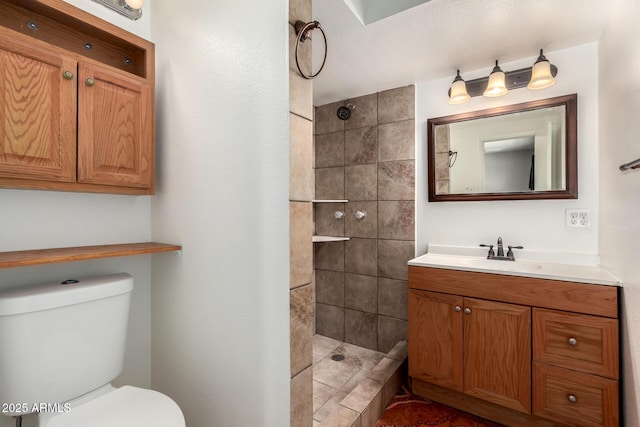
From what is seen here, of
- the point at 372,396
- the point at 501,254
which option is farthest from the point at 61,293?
the point at 501,254

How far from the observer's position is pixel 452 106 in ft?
6.88

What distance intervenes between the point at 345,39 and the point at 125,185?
137cm

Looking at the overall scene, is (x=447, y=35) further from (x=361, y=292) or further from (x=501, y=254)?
(x=361, y=292)

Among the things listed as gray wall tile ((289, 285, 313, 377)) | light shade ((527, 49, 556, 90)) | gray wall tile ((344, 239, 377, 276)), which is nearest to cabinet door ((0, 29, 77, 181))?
gray wall tile ((289, 285, 313, 377))

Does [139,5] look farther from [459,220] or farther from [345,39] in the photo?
[459,220]

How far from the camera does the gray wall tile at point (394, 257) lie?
7.34 feet

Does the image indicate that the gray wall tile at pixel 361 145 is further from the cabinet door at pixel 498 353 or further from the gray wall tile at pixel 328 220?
the cabinet door at pixel 498 353

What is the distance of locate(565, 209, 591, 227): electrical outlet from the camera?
5.52ft

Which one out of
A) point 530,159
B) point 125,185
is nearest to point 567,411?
point 530,159

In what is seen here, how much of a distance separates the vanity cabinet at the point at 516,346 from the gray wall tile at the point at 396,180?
65 cm

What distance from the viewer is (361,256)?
2.45 metres

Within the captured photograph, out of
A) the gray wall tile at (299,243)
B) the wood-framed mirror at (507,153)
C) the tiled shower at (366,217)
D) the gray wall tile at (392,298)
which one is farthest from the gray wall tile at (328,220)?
the gray wall tile at (299,243)

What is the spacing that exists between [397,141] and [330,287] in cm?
138

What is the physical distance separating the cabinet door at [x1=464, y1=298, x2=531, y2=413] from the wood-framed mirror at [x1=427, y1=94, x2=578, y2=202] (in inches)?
29.6
